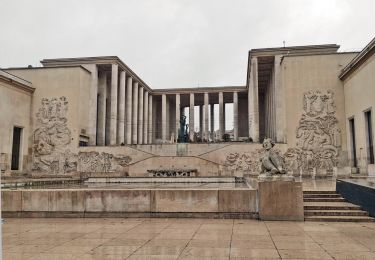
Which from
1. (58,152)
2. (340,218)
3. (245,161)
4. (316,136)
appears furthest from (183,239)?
(58,152)

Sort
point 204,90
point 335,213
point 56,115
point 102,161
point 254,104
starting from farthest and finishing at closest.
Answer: point 204,90 → point 254,104 → point 56,115 → point 102,161 → point 335,213

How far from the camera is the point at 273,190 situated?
8617 mm

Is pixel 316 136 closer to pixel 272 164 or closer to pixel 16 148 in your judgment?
pixel 272 164

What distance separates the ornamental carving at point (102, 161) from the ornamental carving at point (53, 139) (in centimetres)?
82

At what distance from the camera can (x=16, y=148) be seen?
31391 millimetres

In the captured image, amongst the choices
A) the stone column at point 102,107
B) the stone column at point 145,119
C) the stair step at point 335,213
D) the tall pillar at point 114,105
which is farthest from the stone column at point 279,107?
the stair step at point 335,213

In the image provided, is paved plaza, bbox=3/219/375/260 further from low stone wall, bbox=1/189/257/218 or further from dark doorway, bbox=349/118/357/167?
dark doorway, bbox=349/118/357/167

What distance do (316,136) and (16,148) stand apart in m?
25.0

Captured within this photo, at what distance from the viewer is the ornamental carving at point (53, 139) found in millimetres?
31453

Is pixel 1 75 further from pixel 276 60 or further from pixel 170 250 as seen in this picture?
pixel 170 250

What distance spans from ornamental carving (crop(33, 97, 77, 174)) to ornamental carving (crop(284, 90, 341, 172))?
18516mm

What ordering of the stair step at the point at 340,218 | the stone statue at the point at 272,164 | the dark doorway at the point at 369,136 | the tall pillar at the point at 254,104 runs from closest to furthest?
the stair step at the point at 340,218 < the stone statue at the point at 272,164 < the dark doorway at the point at 369,136 < the tall pillar at the point at 254,104

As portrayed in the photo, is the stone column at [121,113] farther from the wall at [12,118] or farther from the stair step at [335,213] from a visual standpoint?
the stair step at [335,213]

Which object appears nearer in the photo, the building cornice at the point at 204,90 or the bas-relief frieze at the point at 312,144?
the bas-relief frieze at the point at 312,144
